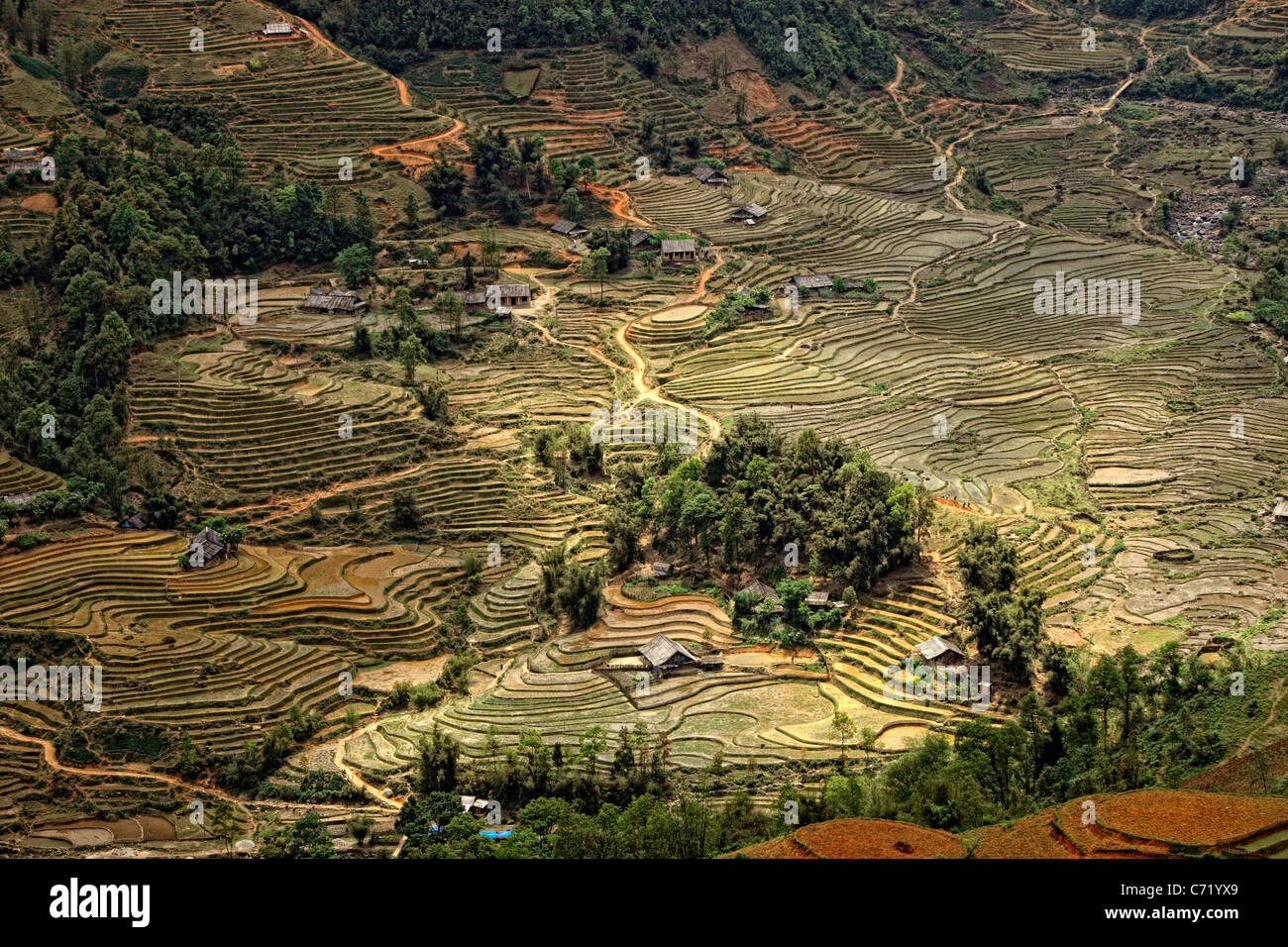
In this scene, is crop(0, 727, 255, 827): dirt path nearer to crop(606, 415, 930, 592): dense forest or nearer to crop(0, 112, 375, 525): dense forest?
crop(0, 112, 375, 525): dense forest

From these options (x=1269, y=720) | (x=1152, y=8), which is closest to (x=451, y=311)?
(x=1269, y=720)

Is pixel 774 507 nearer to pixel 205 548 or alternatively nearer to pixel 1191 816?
pixel 205 548

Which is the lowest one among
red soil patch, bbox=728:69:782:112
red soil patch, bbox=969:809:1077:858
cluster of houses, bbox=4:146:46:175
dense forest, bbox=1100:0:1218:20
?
red soil patch, bbox=969:809:1077:858

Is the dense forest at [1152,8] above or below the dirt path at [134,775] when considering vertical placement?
above

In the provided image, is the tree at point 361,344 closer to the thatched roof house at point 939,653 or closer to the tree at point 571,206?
the tree at point 571,206

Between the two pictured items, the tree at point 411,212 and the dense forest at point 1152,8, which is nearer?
the tree at point 411,212

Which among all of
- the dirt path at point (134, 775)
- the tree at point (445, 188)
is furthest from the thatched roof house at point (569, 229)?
the dirt path at point (134, 775)

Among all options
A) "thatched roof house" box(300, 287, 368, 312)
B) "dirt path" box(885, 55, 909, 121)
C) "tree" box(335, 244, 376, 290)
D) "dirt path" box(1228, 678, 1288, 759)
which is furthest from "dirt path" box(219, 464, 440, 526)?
"dirt path" box(885, 55, 909, 121)

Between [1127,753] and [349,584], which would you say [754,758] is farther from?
[349,584]
